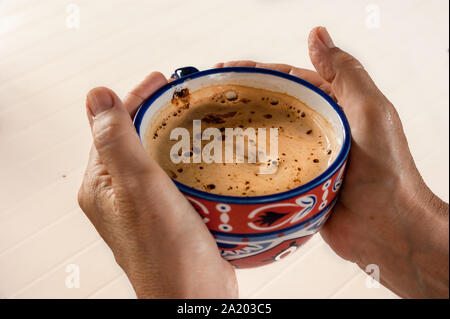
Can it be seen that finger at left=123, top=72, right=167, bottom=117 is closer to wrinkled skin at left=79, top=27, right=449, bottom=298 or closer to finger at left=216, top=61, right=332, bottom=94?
wrinkled skin at left=79, top=27, right=449, bottom=298

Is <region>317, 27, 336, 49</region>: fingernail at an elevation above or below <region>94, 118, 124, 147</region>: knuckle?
above

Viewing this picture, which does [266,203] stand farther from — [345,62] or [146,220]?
[345,62]

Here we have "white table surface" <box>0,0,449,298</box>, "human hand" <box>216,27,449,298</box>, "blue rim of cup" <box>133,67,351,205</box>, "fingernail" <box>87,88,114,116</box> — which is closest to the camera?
A: "blue rim of cup" <box>133,67,351,205</box>

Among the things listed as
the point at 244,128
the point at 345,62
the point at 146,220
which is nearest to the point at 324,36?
the point at 345,62

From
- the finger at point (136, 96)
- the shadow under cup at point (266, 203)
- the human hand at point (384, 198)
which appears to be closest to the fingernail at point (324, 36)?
the human hand at point (384, 198)

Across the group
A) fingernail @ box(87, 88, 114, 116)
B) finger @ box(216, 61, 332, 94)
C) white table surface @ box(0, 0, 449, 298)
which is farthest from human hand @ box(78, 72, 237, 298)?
finger @ box(216, 61, 332, 94)
